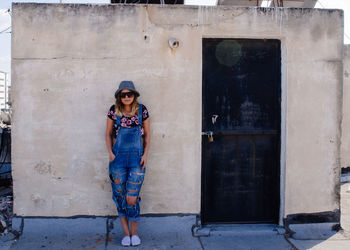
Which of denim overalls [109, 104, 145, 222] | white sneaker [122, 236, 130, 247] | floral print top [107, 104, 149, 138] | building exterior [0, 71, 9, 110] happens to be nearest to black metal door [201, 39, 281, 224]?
floral print top [107, 104, 149, 138]

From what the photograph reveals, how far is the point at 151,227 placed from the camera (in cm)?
415

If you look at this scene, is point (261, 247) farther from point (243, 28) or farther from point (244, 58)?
point (243, 28)

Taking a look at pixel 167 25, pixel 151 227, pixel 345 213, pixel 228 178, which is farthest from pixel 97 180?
pixel 345 213

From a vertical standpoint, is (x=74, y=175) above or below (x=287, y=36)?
below

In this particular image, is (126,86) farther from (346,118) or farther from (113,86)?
(346,118)

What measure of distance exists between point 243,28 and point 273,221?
8.65ft

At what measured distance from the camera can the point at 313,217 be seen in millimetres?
4328

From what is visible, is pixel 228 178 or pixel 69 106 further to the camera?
pixel 228 178

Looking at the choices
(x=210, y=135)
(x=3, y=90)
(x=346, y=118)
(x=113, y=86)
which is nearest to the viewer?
(x=113, y=86)

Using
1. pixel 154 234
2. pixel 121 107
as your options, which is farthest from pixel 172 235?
pixel 121 107

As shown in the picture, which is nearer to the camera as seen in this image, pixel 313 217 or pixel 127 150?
pixel 127 150

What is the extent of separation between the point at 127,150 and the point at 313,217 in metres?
2.67

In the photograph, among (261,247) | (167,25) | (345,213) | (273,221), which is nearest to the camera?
(261,247)

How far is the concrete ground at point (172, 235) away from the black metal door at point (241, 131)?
0.28 metres
